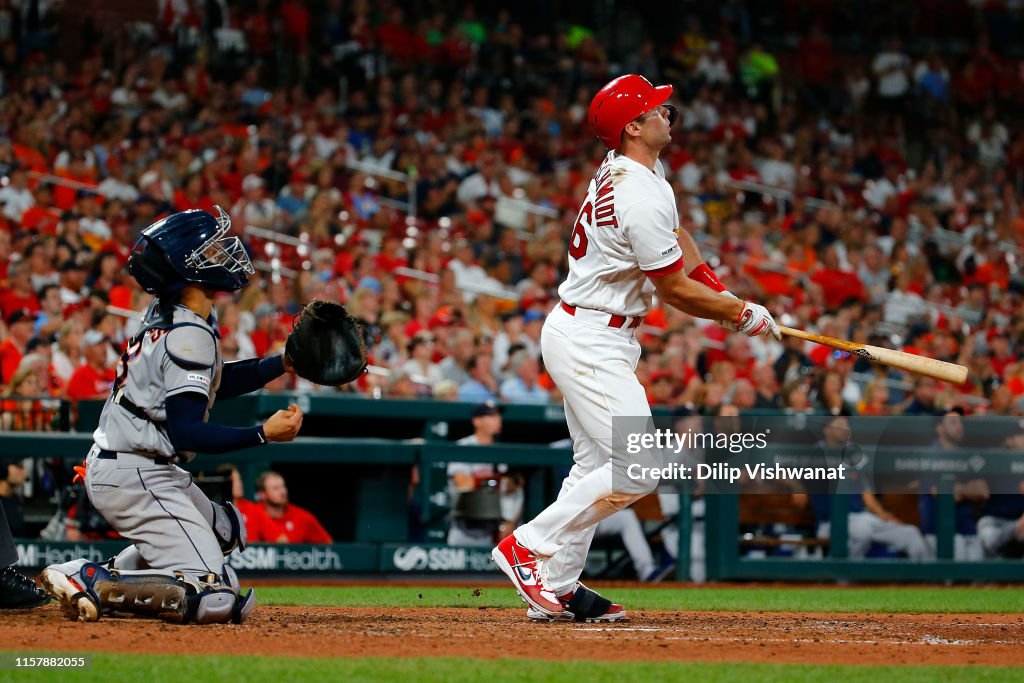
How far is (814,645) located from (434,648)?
A: 4.33ft

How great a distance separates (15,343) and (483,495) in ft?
11.2

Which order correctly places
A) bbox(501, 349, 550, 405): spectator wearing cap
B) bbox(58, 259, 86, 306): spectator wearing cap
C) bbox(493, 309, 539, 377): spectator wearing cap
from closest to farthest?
bbox(501, 349, 550, 405): spectator wearing cap, bbox(58, 259, 86, 306): spectator wearing cap, bbox(493, 309, 539, 377): spectator wearing cap

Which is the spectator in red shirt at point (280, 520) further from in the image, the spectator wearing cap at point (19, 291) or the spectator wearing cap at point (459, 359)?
the spectator wearing cap at point (19, 291)

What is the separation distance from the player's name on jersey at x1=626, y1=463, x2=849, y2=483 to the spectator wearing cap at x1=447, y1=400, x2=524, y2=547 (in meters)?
1.06

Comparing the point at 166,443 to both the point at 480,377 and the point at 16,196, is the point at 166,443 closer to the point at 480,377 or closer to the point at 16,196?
the point at 480,377

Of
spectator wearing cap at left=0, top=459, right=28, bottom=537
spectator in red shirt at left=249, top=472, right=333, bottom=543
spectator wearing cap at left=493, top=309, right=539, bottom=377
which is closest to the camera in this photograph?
spectator wearing cap at left=0, top=459, right=28, bottom=537

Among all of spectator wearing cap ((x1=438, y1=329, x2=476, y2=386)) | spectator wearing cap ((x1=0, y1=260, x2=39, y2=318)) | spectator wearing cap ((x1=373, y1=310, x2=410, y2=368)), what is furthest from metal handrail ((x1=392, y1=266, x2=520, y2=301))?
spectator wearing cap ((x1=0, y1=260, x2=39, y2=318))

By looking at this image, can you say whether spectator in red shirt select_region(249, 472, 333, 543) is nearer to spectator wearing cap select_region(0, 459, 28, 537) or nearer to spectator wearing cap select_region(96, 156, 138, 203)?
spectator wearing cap select_region(0, 459, 28, 537)

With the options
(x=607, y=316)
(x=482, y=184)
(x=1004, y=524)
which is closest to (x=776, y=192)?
(x=482, y=184)

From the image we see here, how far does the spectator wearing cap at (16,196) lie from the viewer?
12070mm

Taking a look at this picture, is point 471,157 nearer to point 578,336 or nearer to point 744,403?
point 744,403

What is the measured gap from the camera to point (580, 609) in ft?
18.5

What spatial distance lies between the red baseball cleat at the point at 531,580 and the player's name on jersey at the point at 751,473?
3603 mm

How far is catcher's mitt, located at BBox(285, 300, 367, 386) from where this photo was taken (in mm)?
5191
